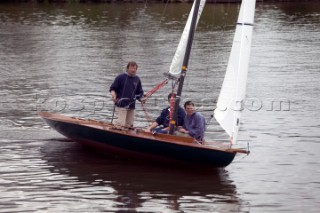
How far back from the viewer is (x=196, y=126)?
15.5 m

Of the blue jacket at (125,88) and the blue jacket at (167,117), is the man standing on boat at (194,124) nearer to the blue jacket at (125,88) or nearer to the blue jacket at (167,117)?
the blue jacket at (167,117)

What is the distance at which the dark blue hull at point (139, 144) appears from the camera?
14.9m

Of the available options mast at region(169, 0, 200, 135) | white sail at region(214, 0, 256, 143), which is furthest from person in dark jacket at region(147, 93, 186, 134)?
white sail at region(214, 0, 256, 143)

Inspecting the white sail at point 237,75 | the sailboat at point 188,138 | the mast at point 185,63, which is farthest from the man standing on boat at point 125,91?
the white sail at point 237,75

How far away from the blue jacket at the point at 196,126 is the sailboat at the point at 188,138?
27 centimetres

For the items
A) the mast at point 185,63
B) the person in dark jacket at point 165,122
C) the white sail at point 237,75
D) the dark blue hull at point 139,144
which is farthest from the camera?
the person in dark jacket at point 165,122

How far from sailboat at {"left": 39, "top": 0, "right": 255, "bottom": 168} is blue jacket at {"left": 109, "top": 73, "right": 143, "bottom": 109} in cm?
69

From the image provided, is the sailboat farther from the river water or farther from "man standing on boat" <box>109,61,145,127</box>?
"man standing on boat" <box>109,61,145,127</box>

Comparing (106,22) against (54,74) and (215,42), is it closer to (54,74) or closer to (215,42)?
(215,42)

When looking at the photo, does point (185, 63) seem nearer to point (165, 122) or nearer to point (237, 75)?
point (237, 75)

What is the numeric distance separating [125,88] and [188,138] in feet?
7.22

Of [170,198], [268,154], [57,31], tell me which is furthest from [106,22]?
[170,198]

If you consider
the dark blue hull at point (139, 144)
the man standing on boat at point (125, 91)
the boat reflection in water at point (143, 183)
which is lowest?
the boat reflection in water at point (143, 183)

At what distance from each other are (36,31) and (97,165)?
99.1 feet
